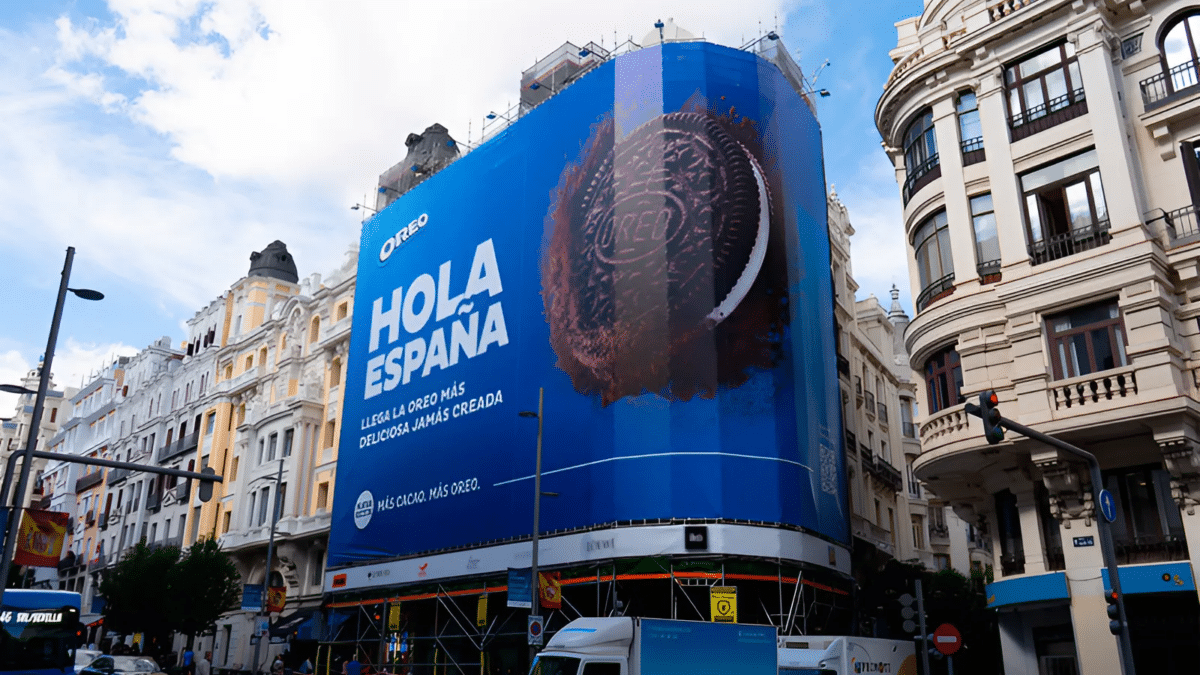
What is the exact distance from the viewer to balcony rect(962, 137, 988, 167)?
2505 centimetres

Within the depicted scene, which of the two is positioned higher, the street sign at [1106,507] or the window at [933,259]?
the window at [933,259]

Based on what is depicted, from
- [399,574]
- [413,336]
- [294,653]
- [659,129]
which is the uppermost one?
[659,129]

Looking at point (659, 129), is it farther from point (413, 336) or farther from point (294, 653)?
point (294, 653)

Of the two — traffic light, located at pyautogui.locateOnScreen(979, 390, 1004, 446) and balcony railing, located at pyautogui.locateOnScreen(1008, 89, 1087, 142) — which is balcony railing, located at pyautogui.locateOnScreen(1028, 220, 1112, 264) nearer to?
balcony railing, located at pyautogui.locateOnScreen(1008, 89, 1087, 142)

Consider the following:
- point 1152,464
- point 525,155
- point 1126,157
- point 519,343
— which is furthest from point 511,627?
point 1126,157

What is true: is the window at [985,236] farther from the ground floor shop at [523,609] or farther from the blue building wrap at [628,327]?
the ground floor shop at [523,609]

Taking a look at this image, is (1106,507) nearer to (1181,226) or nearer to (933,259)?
(1181,226)

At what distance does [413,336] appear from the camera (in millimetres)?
41406

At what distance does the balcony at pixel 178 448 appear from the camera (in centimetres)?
6106

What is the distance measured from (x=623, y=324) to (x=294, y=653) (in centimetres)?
2425

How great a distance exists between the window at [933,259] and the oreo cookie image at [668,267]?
6582 millimetres

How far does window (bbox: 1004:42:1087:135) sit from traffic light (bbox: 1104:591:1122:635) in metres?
12.9

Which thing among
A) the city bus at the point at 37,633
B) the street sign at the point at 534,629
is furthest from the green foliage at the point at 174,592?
the street sign at the point at 534,629

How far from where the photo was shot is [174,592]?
45.5 meters
